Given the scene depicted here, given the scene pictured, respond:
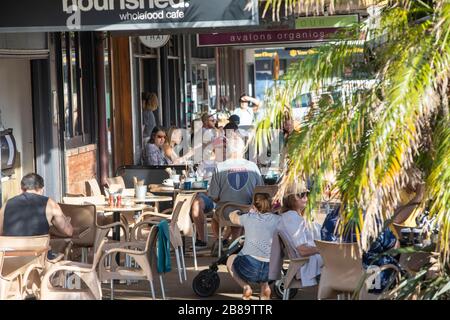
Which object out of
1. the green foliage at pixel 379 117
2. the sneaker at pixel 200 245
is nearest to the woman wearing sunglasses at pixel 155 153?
the sneaker at pixel 200 245

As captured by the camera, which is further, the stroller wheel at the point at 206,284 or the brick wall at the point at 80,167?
the brick wall at the point at 80,167

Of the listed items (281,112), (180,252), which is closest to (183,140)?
(180,252)

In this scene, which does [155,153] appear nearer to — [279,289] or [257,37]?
[257,37]

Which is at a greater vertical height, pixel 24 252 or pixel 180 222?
pixel 24 252

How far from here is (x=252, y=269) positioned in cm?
991

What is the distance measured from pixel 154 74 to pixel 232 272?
12694 millimetres

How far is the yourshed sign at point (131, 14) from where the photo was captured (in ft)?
33.0

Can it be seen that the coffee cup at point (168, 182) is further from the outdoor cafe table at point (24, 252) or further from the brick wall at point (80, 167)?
the outdoor cafe table at point (24, 252)

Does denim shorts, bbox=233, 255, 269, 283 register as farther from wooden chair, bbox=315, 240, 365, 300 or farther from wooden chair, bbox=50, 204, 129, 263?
wooden chair, bbox=50, 204, 129, 263

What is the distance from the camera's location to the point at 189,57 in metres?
26.0

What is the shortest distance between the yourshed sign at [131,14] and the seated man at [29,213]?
152 centimetres

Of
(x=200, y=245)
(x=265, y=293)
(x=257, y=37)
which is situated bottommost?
(x=200, y=245)

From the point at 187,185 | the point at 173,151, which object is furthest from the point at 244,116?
the point at 187,185

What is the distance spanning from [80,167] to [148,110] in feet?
12.8
